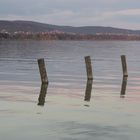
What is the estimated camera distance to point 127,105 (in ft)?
94.0

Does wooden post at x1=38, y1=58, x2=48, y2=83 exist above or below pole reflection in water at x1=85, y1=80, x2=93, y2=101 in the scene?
above

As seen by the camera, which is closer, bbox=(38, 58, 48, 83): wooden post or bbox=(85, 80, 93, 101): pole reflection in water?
bbox=(85, 80, 93, 101): pole reflection in water

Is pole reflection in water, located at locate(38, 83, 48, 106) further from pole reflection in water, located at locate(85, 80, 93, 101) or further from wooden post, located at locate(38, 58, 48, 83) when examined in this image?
pole reflection in water, located at locate(85, 80, 93, 101)

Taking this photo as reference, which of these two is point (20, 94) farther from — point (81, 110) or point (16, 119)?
point (16, 119)

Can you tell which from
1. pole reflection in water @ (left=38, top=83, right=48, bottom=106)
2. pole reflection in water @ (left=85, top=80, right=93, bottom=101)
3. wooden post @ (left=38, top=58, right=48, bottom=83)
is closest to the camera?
pole reflection in water @ (left=38, top=83, right=48, bottom=106)

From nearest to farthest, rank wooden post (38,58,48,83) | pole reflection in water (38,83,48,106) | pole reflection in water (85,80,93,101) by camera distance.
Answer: pole reflection in water (38,83,48,106) < pole reflection in water (85,80,93,101) < wooden post (38,58,48,83)

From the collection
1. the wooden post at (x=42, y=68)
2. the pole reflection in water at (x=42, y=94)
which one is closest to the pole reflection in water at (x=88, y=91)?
the pole reflection in water at (x=42, y=94)

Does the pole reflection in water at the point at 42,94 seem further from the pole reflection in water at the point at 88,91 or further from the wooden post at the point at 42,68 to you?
the pole reflection in water at the point at 88,91

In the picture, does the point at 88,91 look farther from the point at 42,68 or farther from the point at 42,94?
the point at 42,68

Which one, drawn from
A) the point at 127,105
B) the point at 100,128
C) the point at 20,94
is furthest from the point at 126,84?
the point at 100,128

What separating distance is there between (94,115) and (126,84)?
17.2 m

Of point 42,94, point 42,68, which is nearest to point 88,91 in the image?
point 42,94

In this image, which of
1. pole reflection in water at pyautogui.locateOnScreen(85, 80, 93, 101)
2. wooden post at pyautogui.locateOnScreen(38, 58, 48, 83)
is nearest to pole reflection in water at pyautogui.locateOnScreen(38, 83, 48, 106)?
wooden post at pyautogui.locateOnScreen(38, 58, 48, 83)

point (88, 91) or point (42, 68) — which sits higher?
point (42, 68)
